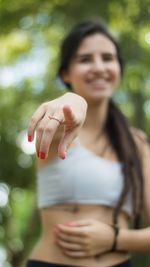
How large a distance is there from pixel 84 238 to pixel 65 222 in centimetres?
16

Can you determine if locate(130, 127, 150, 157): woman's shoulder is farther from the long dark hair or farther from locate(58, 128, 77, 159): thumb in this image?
locate(58, 128, 77, 159): thumb

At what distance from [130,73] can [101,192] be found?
1931 millimetres

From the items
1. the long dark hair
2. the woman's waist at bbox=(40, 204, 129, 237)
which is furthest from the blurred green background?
the woman's waist at bbox=(40, 204, 129, 237)

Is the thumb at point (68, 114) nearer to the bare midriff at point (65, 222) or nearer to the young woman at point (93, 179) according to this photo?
the young woman at point (93, 179)

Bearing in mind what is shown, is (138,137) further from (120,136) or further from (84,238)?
(84,238)

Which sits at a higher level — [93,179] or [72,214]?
[93,179]

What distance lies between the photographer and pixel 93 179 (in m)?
1.67

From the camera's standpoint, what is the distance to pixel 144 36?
331 centimetres

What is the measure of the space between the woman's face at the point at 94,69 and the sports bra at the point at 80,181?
14.5 inches

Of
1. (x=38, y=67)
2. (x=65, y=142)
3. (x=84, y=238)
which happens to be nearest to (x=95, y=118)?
(x=84, y=238)

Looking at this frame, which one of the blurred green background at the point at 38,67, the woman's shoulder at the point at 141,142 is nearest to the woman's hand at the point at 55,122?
the woman's shoulder at the point at 141,142

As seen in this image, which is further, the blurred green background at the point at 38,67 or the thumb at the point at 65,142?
the blurred green background at the point at 38,67

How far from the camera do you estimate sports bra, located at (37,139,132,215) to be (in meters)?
1.65

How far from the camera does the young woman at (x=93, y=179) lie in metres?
1.55
